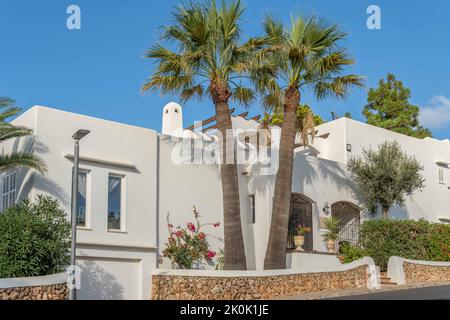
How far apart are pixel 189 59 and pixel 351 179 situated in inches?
428

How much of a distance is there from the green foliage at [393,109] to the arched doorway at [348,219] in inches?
730

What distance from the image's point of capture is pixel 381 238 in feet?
88.3

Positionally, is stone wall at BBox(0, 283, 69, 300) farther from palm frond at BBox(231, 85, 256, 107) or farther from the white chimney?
the white chimney

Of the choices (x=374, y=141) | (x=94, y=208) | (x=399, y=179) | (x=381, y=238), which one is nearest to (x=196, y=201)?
(x=94, y=208)

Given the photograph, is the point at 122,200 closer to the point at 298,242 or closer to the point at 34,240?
the point at 34,240

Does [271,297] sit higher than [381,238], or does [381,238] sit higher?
[381,238]

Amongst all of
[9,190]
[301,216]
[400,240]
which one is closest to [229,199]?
[301,216]

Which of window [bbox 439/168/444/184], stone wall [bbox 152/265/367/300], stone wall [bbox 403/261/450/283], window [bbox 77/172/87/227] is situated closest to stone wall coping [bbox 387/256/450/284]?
stone wall [bbox 403/261/450/283]

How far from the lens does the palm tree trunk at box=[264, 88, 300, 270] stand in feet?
74.4

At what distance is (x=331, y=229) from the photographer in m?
27.4

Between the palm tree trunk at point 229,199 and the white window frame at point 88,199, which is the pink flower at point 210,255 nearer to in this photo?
the palm tree trunk at point 229,199

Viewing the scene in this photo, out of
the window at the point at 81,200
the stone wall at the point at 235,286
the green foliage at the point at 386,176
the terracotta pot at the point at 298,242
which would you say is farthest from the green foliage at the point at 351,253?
the window at the point at 81,200
